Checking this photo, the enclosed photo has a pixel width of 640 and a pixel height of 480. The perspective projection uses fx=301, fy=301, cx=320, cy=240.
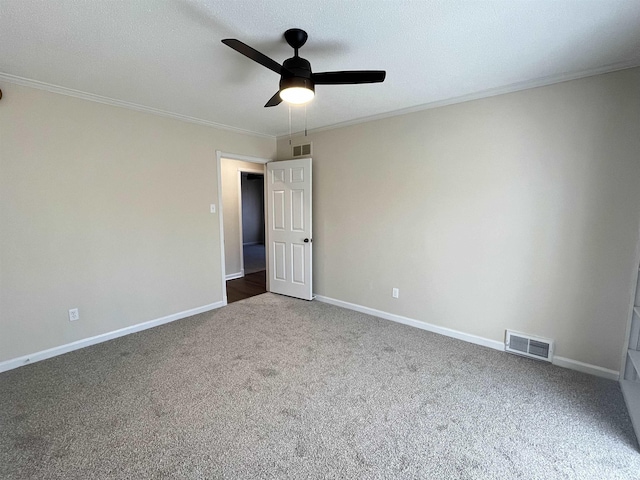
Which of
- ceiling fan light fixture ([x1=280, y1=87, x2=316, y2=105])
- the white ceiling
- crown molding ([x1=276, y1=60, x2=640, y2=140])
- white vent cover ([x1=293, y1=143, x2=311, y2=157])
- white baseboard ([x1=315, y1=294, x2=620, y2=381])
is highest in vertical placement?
the white ceiling

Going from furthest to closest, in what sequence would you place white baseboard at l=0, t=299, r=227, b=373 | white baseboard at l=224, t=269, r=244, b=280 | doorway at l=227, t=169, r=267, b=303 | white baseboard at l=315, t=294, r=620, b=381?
white baseboard at l=224, t=269, r=244, b=280 < doorway at l=227, t=169, r=267, b=303 < white baseboard at l=0, t=299, r=227, b=373 < white baseboard at l=315, t=294, r=620, b=381

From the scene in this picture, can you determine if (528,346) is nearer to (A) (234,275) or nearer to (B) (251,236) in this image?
(A) (234,275)

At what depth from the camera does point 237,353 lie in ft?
9.52

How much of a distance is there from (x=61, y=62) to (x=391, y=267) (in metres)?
3.53

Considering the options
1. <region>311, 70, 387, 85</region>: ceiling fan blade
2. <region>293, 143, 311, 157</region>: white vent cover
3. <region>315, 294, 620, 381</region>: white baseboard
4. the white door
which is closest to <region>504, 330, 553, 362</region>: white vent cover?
<region>315, 294, 620, 381</region>: white baseboard

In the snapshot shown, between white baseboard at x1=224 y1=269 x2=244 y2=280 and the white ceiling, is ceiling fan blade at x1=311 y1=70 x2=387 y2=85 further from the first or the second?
white baseboard at x1=224 y1=269 x2=244 y2=280

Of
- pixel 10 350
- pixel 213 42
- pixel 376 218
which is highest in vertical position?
pixel 213 42

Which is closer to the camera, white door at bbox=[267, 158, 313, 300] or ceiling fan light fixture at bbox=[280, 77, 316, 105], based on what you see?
ceiling fan light fixture at bbox=[280, 77, 316, 105]

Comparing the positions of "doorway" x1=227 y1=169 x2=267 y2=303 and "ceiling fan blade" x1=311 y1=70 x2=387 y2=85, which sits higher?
"ceiling fan blade" x1=311 y1=70 x2=387 y2=85

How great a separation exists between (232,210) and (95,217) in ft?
9.41

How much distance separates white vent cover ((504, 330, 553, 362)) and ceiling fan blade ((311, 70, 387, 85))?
8.53ft

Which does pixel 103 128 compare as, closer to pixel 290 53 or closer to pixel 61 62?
pixel 61 62

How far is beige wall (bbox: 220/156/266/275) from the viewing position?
5.65 m

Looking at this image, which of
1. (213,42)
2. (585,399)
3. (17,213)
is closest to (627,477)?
(585,399)
